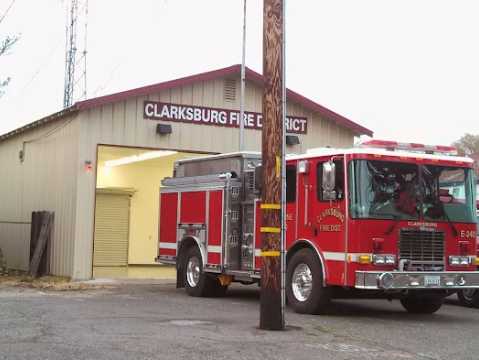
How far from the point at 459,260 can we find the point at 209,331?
4.69 meters

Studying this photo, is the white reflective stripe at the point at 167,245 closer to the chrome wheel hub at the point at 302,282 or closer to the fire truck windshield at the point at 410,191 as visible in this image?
the chrome wheel hub at the point at 302,282

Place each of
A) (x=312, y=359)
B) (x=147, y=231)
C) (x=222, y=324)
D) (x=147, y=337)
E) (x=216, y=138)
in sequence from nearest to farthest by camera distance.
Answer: (x=312, y=359) → (x=147, y=337) → (x=222, y=324) → (x=216, y=138) → (x=147, y=231)

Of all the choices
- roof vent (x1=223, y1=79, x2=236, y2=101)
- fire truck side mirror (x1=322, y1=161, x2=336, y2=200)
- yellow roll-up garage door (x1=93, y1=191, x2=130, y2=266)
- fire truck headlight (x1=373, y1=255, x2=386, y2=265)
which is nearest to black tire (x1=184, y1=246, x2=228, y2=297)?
fire truck side mirror (x1=322, y1=161, x2=336, y2=200)

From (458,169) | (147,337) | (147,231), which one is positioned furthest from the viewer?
(147,231)

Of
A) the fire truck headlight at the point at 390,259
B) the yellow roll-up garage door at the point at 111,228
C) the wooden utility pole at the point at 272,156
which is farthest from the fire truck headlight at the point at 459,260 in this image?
the yellow roll-up garage door at the point at 111,228

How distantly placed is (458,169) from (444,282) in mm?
2067

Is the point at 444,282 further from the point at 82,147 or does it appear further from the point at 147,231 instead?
the point at 147,231

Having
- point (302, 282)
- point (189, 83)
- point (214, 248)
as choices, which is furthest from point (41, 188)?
point (302, 282)

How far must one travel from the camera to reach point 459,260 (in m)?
13.1

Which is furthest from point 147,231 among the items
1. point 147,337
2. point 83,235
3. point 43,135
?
point 147,337

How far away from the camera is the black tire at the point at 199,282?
53.6ft

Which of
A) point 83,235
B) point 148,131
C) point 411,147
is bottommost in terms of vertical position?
point 83,235

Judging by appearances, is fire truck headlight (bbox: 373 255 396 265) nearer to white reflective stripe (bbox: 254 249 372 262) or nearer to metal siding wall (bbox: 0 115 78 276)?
white reflective stripe (bbox: 254 249 372 262)

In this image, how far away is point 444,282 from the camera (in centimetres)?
1262
